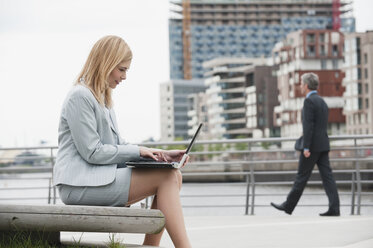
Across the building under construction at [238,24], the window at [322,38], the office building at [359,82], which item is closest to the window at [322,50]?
the window at [322,38]

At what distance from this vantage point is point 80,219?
3.60 m

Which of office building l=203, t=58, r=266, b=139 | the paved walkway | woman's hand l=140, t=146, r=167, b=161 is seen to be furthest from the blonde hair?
office building l=203, t=58, r=266, b=139

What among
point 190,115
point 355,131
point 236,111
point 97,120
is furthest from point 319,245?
point 190,115

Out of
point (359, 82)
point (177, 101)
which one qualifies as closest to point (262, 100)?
point (359, 82)

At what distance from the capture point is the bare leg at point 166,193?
3695mm

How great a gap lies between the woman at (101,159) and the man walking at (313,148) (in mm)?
4643

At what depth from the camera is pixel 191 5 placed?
574 feet

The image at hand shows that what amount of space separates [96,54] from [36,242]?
986mm

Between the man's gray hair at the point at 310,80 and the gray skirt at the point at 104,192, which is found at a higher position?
the man's gray hair at the point at 310,80

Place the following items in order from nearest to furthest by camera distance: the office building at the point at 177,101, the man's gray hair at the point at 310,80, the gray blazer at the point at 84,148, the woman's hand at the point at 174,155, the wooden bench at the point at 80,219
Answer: the wooden bench at the point at 80,219
the gray blazer at the point at 84,148
the woman's hand at the point at 174,155
the man's gray hair at the point at 310,80
the office building at the point at 177,101

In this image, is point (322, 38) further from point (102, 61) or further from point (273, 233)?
point (102, 61)

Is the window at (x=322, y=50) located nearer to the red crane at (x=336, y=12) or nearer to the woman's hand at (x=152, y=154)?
the red crane at (x=336, y=12)

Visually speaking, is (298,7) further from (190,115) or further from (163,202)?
(163,202)

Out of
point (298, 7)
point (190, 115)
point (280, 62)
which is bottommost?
point (190, 115)
